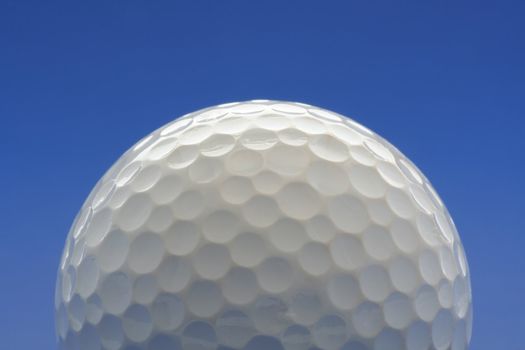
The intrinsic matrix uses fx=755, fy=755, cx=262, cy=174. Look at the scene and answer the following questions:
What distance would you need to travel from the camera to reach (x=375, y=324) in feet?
20.2

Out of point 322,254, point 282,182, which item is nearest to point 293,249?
point 322,254

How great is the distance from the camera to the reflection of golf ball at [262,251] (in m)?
5.97

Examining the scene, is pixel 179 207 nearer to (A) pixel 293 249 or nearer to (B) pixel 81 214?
(A) pixel 293 249

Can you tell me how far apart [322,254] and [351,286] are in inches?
13.7

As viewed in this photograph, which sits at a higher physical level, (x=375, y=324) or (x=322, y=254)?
(x=322, y=254)

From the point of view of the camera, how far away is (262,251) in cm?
606

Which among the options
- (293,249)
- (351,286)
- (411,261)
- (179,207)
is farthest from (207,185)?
(411,261)

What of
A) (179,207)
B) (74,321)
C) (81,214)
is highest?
(81,214)

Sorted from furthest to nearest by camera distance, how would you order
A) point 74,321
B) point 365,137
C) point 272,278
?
1. point 365,137
2. point 74,321
3. point 272,278

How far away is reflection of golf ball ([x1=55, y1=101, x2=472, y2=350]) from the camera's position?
5.97 meters

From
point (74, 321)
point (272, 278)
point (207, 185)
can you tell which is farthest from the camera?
point (74, 321)

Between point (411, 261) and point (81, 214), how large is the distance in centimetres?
332

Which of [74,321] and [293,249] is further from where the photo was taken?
[74,321]

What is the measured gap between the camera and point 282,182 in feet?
20.8
